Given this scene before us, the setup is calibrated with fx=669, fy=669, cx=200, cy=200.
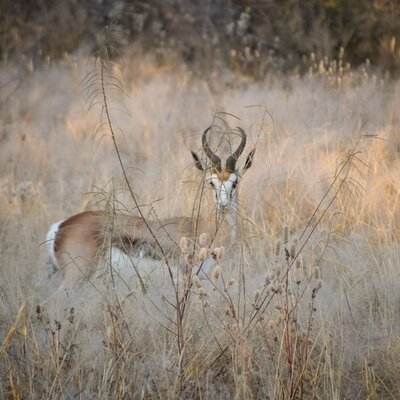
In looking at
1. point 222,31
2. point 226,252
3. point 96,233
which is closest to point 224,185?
point 226,252

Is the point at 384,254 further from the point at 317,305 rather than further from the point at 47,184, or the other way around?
the point at 47,184

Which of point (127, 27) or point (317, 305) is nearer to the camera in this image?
point (317, 305)

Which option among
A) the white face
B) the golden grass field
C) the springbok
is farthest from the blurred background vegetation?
the springbok

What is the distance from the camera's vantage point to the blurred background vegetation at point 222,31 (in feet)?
38.1

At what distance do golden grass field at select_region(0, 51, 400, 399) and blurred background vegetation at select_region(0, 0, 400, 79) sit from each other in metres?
1.19

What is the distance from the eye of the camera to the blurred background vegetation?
1162 centimetres

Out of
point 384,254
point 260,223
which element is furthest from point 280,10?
point 384,254

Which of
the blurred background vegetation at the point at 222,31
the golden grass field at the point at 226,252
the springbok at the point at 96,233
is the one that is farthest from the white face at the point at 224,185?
the blurred background vegetation at the point at 222,31

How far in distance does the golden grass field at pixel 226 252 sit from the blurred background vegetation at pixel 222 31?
1194mm

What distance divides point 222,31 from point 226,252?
9875mm

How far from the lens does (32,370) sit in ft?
10.2

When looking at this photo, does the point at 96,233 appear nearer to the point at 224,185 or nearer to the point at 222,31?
the point at 224,185

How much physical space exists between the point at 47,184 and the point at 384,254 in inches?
174

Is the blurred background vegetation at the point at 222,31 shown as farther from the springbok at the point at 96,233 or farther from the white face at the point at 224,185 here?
the springbok at the point at 96,233
